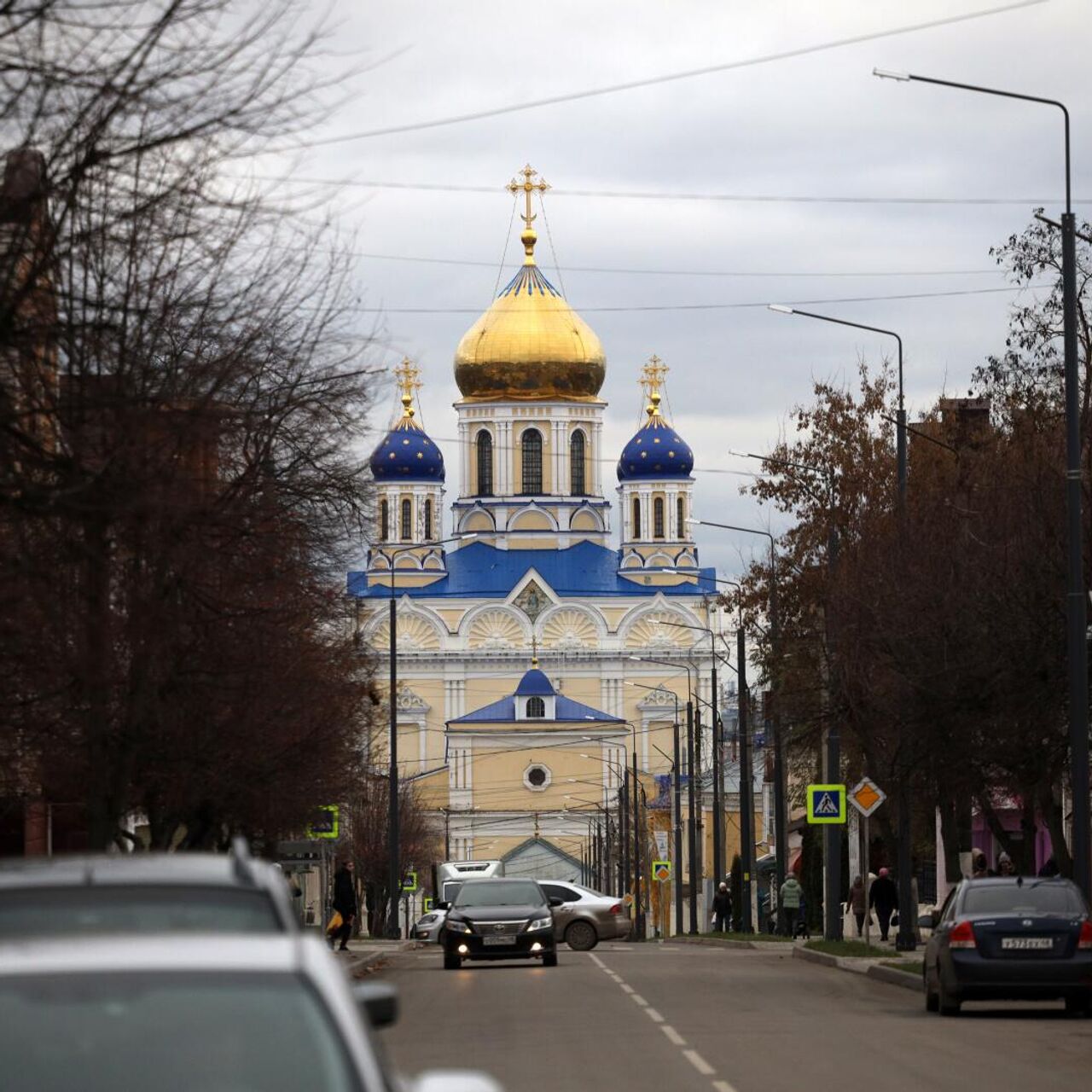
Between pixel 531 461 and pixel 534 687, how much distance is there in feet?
45.3

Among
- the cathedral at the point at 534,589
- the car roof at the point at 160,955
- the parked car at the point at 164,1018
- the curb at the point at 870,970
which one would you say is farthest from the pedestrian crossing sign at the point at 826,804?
the cathedral at the point at 534,589

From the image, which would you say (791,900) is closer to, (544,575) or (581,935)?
(581,935)

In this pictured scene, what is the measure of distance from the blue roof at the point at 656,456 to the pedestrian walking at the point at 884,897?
342 ft

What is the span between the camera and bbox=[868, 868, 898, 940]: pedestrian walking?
46.6 meters

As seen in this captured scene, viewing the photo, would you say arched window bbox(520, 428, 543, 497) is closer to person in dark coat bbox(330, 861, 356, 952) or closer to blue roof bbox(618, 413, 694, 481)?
blue roof bbox(618, 413, 694, 481)

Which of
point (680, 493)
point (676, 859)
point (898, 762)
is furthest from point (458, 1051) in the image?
point (680, 493)

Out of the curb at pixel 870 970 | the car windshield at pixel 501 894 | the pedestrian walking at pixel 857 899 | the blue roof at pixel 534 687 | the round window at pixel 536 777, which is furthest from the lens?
the round window at pixel 536 777

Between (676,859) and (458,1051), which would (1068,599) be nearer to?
(458,1051)

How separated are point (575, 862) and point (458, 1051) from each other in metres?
123

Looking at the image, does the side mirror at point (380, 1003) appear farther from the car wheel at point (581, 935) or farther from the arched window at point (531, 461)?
the arched window at point (531, 461)

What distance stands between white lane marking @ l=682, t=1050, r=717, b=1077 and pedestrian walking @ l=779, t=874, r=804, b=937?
117 feet

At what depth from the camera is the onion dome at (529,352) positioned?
149625mm

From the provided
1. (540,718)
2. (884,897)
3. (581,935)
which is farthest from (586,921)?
(540,718)

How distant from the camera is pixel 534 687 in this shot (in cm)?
14875
